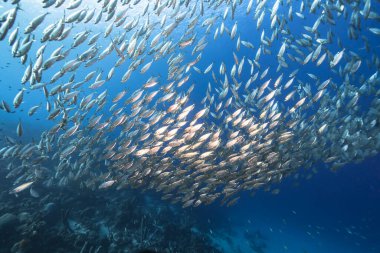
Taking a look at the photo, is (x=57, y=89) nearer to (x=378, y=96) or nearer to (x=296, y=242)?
(x=378, y=96)

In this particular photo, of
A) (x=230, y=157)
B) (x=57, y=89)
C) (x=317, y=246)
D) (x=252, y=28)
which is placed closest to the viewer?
(x=57, y=89)

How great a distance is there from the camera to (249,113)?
38.2 ft

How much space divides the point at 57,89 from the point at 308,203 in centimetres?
4320

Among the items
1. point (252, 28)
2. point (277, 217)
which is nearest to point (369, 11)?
point (252, 28)

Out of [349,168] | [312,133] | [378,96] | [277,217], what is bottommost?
[277,217]

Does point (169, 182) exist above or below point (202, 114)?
below

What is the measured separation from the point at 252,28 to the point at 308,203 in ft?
91.2

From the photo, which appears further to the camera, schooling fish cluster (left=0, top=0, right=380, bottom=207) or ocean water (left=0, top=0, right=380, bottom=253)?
ocean water (left=0, top=0, right=380, bottom=253)

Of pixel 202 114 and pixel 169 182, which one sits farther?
pixel 169 182

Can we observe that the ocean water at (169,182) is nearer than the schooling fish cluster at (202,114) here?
No

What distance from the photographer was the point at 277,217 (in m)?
42.2

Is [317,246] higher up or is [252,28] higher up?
[252,28]

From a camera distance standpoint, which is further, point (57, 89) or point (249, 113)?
point (249, 113)

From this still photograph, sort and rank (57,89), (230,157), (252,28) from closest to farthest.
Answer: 1. (57,89)
2. (230,157)
3. (252,28)
